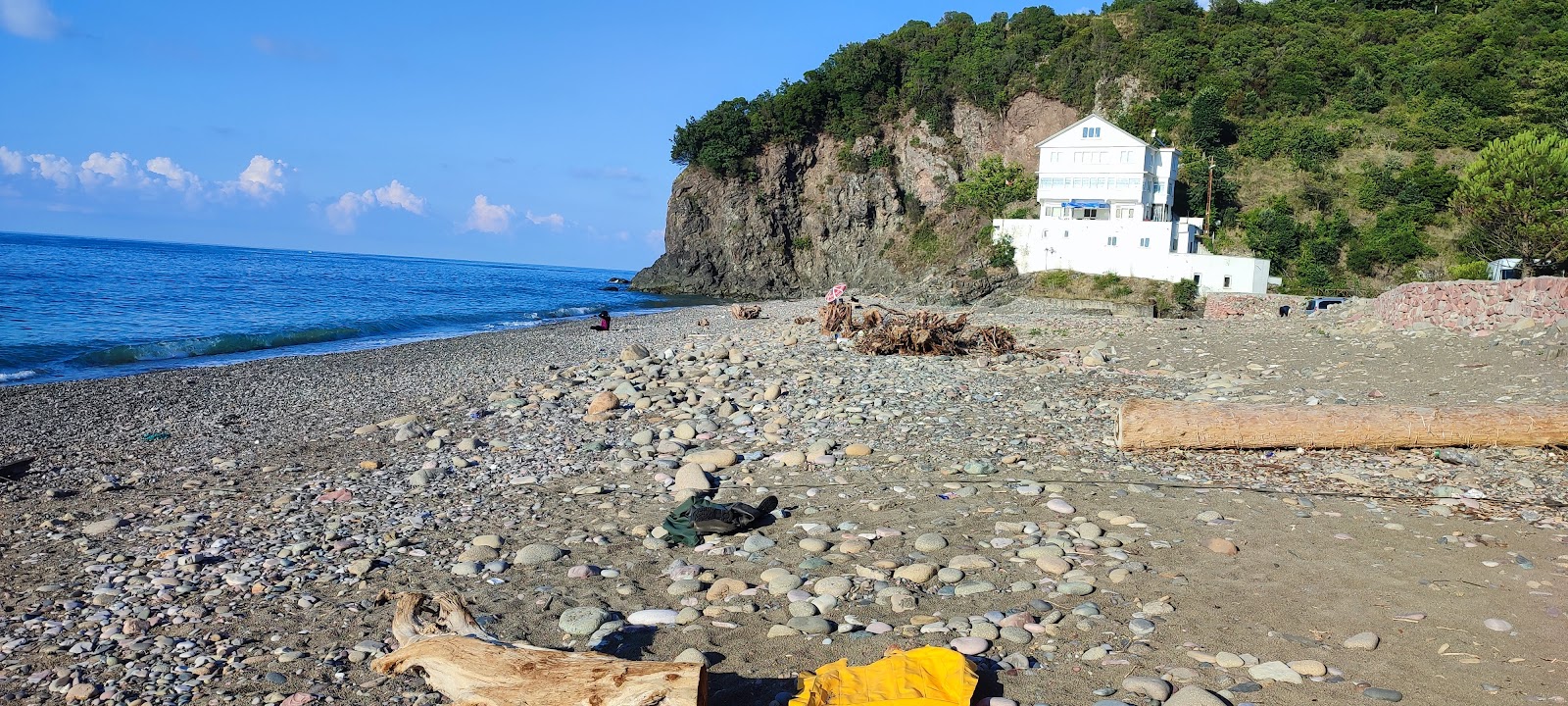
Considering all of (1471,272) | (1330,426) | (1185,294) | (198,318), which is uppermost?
(1471,272)

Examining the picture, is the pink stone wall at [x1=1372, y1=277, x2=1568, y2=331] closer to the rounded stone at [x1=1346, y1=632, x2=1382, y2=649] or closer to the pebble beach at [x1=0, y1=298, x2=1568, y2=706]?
the pebble beach at [x1=0, y1=298, x2=1568, y2=706]

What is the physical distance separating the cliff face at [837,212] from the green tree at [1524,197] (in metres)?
27.6

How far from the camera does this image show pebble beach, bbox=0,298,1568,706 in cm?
391

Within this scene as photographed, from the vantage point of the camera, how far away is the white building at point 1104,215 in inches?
1848

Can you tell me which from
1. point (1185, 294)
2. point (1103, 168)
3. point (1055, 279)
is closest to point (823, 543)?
point (1185, 294)

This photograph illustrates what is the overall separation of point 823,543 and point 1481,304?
14.2 meters

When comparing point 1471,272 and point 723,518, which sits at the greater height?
point 1471,272

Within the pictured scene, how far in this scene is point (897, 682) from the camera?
3430mm

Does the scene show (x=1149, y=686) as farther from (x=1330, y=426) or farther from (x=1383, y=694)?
(x=1330, y=426)

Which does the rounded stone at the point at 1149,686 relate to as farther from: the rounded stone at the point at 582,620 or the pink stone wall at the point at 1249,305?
the pink stone wall at the point at 1249,305

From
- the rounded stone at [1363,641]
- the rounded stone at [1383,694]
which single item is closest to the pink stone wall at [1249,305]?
the rounded stone at [1363,641]

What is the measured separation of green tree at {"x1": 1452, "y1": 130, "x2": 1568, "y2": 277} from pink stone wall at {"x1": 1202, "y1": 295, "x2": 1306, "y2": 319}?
367 inches

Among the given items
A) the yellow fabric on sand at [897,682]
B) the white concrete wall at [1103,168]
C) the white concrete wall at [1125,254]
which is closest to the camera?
the yellow fabric on sand at [897,682]

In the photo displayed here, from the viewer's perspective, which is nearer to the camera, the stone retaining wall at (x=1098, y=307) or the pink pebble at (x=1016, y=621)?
the pink pebble at (x=1016, y=621)
